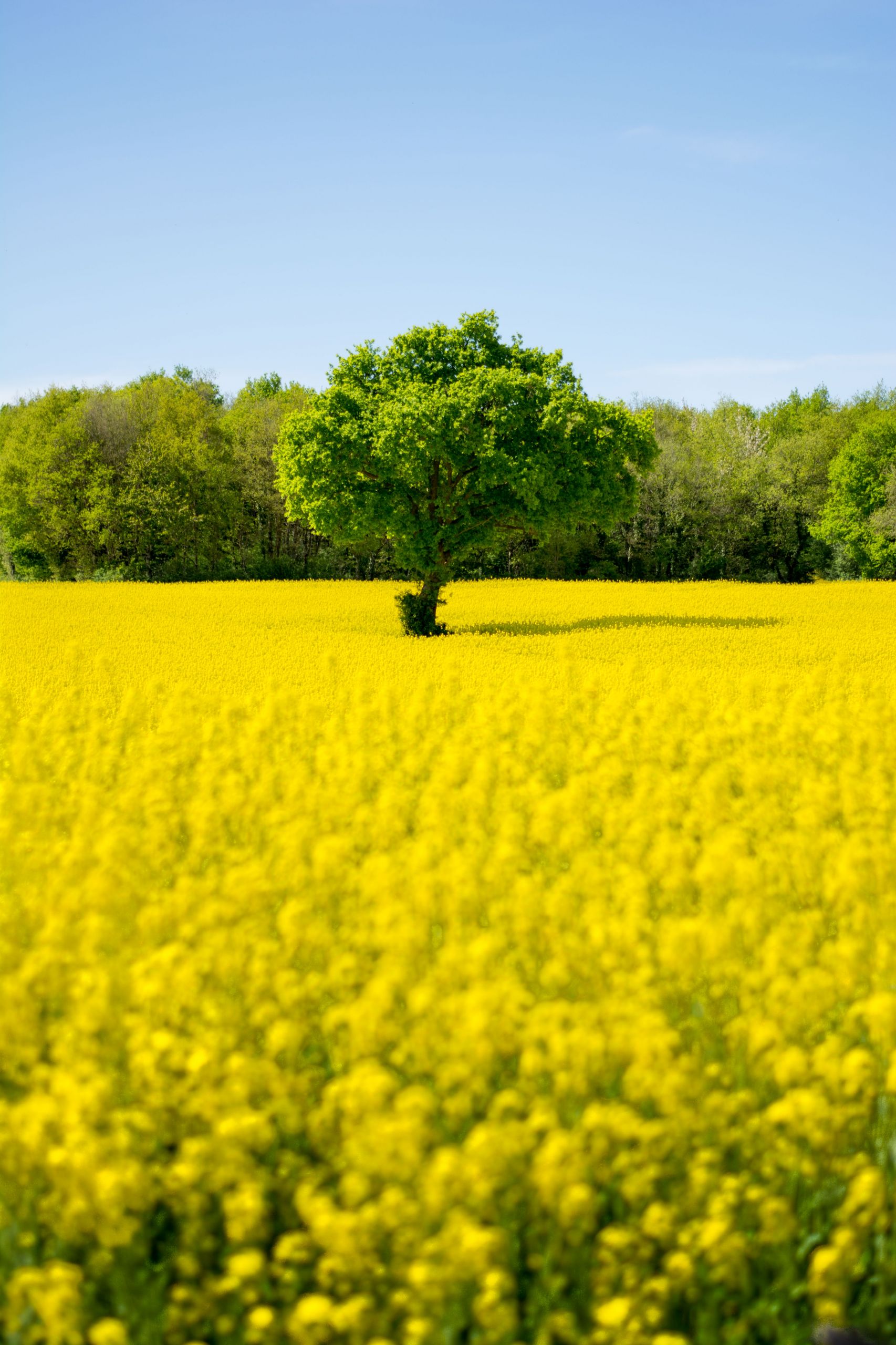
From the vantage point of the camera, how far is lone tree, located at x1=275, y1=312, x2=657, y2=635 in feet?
82.9

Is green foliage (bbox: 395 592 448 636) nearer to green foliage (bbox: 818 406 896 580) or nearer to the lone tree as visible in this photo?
the lone tree

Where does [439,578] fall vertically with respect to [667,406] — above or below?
below

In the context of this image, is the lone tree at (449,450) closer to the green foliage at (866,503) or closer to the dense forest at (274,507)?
the dense forest at (274,507)

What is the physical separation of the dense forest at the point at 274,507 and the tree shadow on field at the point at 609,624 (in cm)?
2327

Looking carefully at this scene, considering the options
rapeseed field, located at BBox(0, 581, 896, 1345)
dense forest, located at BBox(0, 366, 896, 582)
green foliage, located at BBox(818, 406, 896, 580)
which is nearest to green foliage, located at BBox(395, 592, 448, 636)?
rapeseed field, located at BBox(0, 581, 896, 1345)

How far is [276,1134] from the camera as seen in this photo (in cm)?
Result: 422

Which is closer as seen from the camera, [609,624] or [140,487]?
[609,624]

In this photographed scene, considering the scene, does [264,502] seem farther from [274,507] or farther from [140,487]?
[140,487]

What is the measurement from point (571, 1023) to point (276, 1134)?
1355 millimetres

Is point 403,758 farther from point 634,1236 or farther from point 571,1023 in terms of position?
point 634,1236

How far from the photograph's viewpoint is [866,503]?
61281 mm

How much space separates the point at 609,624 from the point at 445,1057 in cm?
2687

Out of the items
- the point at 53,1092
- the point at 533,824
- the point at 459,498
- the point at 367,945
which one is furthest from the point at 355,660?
the point at 53,1092

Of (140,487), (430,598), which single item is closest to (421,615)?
(430,598)
